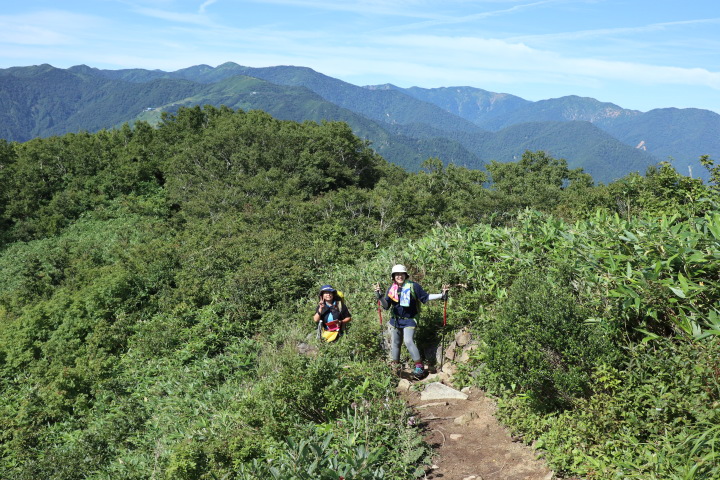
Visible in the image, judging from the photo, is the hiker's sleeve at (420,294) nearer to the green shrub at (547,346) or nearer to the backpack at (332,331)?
the green shrub at (547,346)

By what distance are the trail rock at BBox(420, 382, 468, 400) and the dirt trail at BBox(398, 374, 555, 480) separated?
0.21ft

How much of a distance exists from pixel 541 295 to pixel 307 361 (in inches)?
119

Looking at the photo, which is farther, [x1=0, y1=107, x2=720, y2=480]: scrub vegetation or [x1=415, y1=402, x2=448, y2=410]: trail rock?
[x1=415, y1=402, x2=448, y2=410]: trail rock

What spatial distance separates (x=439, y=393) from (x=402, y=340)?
1.01m

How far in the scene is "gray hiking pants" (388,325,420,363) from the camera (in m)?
6.68

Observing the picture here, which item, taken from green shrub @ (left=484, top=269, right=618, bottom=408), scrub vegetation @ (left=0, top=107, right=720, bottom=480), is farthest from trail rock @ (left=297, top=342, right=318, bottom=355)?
green shrub @ (left=484, top=269, right=618, bottom=408)

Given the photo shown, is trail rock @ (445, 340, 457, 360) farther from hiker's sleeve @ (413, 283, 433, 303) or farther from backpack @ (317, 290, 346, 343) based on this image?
backpack @ (317, 290, 346, 343)

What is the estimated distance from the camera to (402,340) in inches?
279

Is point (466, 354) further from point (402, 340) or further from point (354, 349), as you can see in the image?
point (354, 349)

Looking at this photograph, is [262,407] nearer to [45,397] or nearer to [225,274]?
[45,397]

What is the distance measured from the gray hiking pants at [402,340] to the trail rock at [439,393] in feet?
1.42

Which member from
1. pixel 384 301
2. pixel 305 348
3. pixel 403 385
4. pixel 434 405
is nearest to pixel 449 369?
pixel 403 385

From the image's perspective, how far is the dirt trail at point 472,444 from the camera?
473cm

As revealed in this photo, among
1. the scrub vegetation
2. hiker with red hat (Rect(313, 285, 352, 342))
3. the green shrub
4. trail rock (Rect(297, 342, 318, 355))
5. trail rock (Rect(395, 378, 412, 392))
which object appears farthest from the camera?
trail rock (Rect(297, 342, 318, 355))
